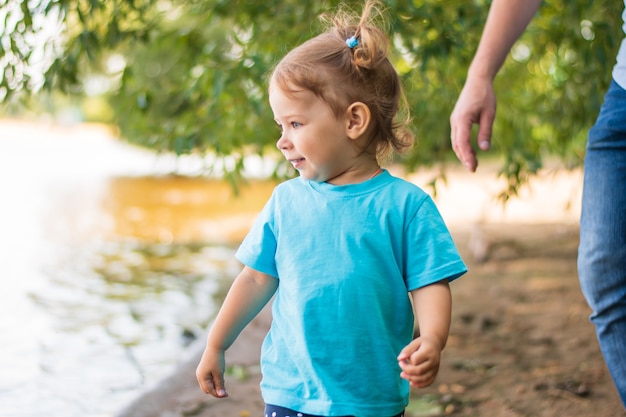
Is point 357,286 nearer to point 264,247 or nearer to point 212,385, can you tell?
point 264,247

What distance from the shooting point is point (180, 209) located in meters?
9.69

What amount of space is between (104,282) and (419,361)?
428cm

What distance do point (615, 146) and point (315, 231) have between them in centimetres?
78

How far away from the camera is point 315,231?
1744mm

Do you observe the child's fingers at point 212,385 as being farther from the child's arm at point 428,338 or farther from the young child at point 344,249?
the child's arm at point 428,338

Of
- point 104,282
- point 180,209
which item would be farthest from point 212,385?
point 180,209

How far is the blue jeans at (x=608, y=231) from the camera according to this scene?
195 cm

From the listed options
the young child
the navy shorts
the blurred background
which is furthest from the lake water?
the young child

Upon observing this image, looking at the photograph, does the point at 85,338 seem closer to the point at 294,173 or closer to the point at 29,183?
the point at 294,173

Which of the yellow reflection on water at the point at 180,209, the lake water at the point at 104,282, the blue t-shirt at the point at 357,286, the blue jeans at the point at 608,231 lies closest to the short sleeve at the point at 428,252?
the blue t-shirt at the point at 357,286

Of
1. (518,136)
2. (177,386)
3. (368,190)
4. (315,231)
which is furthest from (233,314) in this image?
(518,136)

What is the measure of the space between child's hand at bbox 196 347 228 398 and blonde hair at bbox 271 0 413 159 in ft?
1.98

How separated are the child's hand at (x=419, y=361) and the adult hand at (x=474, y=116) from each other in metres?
0.52

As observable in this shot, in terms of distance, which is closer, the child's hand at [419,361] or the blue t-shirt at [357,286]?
the child's hand at [419,361]
